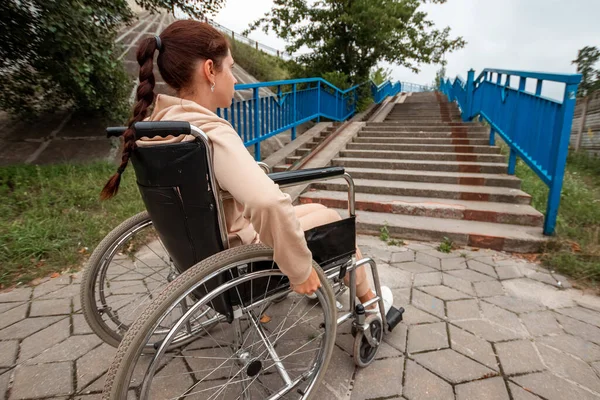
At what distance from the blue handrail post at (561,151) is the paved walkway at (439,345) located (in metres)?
0.62

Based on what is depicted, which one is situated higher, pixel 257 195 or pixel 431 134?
pixel 431 134

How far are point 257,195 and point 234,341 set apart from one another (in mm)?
829

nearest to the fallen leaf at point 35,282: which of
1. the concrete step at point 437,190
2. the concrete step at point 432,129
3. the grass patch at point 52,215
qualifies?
the grass patch at point 52,215

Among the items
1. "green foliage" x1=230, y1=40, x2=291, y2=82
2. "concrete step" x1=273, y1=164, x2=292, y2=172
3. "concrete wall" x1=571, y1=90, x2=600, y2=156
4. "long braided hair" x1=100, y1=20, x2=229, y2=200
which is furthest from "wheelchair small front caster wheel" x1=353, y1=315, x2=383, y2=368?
"green foliage" x1=230, y1=40, x2=291, y2=82

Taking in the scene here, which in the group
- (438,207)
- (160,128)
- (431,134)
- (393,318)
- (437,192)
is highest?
(431,134)

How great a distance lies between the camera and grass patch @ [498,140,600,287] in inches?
97.0

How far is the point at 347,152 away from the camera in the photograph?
212 inches

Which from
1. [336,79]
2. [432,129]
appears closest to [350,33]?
[336,79]

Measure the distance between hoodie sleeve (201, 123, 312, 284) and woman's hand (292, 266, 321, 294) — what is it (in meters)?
0.11

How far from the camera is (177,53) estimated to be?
1.14 metres

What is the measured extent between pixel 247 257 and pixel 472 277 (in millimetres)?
2065

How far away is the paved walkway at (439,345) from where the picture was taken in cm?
151

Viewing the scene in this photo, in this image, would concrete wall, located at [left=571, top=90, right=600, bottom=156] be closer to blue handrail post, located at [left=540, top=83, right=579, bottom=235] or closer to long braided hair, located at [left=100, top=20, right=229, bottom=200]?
blue handrail post, located at [left=540, top=83, right=579, bottom=235]

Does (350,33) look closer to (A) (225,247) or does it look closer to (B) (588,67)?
(B) (588,67)
